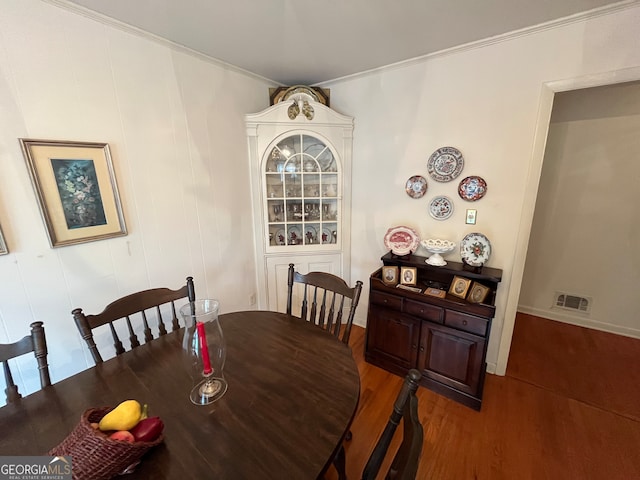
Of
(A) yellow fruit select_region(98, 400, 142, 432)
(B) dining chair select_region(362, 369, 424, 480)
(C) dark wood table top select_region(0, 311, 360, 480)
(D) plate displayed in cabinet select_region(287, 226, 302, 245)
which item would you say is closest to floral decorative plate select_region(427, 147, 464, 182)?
(D) plate displayed in cabinet select_region(287, 226, 302, 245)

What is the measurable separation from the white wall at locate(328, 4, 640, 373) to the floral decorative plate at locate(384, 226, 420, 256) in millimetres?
136

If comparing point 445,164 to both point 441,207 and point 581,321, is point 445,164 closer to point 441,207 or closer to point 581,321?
point 441,207

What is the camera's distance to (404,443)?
0.60 metres

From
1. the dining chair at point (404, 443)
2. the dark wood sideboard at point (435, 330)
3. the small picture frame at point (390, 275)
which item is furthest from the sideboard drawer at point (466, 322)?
the dining chair at point (404, 443)

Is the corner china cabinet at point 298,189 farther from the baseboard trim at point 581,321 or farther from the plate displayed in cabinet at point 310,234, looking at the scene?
the baseboard trim at point 581,321

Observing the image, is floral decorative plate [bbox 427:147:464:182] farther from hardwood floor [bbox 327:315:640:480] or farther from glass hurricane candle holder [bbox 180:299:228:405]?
glass hurricane candle holder [bbox 180:299:228:405]

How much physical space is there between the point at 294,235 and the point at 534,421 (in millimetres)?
2212

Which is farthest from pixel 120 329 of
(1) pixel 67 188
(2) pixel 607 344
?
(2) pixel 607 344

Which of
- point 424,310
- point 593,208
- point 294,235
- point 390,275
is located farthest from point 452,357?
point 593,208

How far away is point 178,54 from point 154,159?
0.73 meters

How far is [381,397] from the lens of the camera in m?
1.82

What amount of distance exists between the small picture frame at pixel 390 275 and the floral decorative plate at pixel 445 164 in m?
0.78

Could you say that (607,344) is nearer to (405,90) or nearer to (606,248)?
(606,248)

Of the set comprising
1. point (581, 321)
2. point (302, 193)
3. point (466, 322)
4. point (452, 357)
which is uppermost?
point (302, 193)
